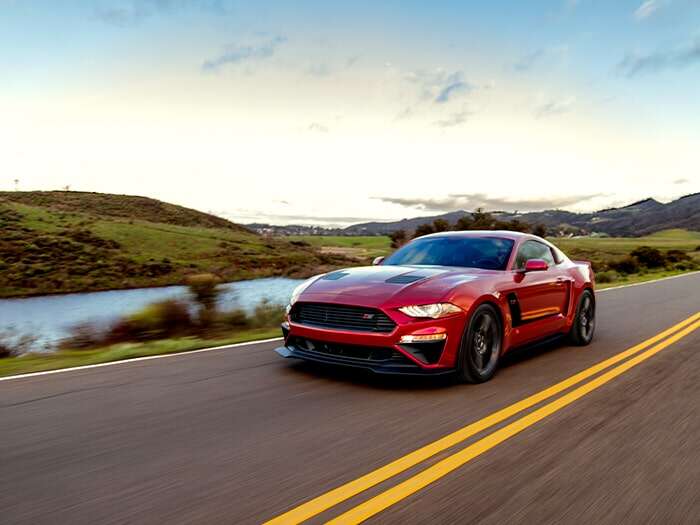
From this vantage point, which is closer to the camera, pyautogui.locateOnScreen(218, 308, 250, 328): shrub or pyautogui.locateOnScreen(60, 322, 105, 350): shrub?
pyautogui.locateOnScreen(60, 322, 105, 350): shrub

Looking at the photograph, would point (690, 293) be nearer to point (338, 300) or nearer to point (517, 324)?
point (517, 324)

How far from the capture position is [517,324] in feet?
20.9

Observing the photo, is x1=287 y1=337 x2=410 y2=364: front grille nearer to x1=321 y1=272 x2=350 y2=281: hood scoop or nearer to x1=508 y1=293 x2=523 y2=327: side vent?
x1=321 y1=272 x2=350 y2=281: hood scoop

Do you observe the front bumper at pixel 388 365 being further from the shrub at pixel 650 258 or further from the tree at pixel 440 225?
the shrub at pixel 650 258

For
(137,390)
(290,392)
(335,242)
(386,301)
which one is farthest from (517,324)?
(335,242)

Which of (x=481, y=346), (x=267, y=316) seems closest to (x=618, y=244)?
(x=267, y=316)

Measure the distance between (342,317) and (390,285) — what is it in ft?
1.86

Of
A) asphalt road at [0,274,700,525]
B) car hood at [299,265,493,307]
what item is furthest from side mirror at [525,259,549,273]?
asphalt road at [0,274,700,525]

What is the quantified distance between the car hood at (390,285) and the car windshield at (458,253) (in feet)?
1.21

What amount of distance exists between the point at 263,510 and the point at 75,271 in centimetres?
3503

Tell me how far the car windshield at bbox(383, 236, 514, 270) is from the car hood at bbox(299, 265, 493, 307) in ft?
1.21

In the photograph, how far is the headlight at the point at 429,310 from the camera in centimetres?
532

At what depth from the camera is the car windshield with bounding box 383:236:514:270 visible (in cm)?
668

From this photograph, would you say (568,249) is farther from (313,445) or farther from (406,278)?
(313,445)
